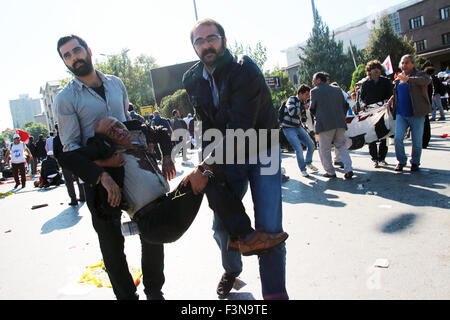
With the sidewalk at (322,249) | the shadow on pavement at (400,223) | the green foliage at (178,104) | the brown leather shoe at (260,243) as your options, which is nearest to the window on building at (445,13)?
the green foliage at (178,104)

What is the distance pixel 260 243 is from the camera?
88.5 inches

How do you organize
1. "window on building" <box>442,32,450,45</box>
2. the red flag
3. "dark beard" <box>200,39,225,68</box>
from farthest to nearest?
"window on building" <box>442,32,450,45</box> → the red flag → "dark beard" <box>200,39,225,68</box>

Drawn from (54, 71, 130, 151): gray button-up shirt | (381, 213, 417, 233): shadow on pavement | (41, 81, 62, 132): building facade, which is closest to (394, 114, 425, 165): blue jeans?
(381, 213, 417, 233): shadow on pavement

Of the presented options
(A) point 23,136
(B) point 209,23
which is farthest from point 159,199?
(A) point 23,136

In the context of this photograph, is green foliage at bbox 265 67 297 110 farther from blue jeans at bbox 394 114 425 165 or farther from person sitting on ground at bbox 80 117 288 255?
person sitting on ground at bbox 80 117 288 255

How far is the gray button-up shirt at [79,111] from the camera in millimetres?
2492

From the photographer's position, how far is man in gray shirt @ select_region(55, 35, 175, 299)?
241 centimetres

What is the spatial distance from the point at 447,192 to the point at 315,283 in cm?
325

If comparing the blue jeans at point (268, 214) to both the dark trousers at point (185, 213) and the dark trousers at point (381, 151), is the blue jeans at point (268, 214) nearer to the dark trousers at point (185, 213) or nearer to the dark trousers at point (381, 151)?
the dark trousers at point (185, 213)

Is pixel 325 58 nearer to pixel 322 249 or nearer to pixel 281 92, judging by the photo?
pixel 281 92

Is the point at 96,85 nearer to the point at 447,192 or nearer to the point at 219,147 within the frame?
the point at 219,147

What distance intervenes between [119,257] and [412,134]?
5.74m

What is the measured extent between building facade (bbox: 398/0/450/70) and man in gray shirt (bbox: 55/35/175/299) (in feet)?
154
